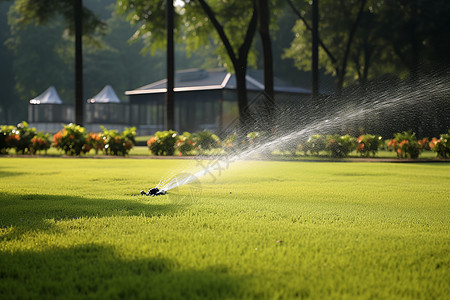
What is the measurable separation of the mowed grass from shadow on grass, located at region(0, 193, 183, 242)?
1 centimetres

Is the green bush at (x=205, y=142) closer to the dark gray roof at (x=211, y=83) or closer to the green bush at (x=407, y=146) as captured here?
the green bush at (x=407, y=146)

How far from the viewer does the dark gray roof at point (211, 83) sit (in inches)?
1532

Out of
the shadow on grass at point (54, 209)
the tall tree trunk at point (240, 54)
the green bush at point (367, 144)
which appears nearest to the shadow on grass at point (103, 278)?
the shadow on grass at point (54, 209)

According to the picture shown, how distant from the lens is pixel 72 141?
20.3 m

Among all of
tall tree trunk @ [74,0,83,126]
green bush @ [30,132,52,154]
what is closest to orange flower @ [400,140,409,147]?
green bush @ [30,132,52,154]

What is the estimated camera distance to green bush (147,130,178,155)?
69.6 feet

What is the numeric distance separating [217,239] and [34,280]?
164cm

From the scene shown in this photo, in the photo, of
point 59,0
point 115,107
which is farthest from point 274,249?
point 115,107

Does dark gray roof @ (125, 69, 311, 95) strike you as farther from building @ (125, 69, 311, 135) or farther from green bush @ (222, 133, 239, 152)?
green bush @ (222, 133, 239, 152)

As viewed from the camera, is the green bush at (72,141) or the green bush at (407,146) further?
the green bush at (72,141)

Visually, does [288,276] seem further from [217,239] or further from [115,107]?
[115,107]

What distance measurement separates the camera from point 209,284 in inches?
136

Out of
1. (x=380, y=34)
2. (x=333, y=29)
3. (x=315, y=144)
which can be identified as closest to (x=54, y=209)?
(x=315, y=144)

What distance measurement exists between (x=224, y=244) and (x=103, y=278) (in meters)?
1.20
